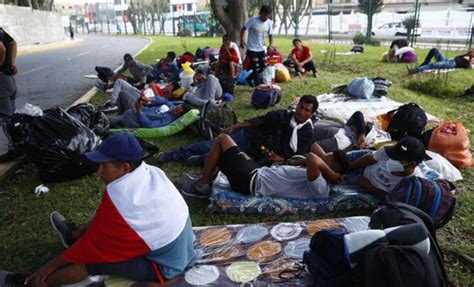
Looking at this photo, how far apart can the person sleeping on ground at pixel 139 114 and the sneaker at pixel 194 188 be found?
214cm

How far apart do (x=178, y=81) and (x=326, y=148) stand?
507 centimetres

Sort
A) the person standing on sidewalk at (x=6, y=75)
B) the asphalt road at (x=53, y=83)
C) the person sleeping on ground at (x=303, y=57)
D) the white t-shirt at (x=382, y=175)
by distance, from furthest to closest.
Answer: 1. the person sleeping on ground at (x=303, y=57)
2. the asphalt road at (x=53, y=83)
3. the person standing on sidewalk at (x=6, y=75)
4. the white t-shirt at (x=382, y=175)

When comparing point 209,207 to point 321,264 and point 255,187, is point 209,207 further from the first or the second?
point 321,264

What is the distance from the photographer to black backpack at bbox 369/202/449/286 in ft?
7.22

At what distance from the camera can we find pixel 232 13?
461 inches

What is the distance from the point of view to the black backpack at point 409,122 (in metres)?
4.86

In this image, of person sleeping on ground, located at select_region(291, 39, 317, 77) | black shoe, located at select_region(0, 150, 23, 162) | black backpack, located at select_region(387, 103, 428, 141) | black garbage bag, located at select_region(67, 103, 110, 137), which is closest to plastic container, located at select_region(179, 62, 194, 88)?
black garbage bag, located at select_region(67, 103, 110, 137)

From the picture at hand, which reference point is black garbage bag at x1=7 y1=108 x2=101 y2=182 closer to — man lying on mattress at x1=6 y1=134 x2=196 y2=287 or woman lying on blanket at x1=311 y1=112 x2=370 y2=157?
man lying on mattress at x1=6 y1=134 x2=196 y2=287

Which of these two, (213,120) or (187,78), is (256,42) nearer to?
(187,78)

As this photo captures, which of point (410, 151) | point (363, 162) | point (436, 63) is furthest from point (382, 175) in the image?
point (436, 63)

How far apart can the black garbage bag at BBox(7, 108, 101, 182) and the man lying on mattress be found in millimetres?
1979

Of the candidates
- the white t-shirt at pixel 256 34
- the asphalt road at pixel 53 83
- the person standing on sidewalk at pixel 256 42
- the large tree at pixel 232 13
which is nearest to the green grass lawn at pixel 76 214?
the asphalt road at pixel 53 83

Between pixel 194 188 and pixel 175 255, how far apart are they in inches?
58.2

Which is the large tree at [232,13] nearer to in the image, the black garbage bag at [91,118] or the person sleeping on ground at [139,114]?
the person sleeping on ground at [139,114]
